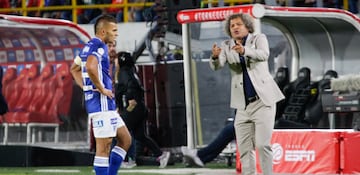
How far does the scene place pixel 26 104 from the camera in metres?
22.6

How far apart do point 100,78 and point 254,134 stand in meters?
1.74

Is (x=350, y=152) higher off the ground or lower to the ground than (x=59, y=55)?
lower

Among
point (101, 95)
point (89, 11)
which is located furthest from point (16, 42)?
point (101, 95)

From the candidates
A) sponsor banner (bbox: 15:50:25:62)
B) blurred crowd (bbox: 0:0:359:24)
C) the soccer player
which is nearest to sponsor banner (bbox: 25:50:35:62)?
sponsor banner (bbox: 15:50:25:62)

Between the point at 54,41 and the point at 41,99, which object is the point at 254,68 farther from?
the point at 41,99

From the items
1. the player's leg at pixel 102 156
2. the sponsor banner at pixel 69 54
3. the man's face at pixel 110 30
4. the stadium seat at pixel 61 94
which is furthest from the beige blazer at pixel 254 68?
the stadium seat at pixel 61 94

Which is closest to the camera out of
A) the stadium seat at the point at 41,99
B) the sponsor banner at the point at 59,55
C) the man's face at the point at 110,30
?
the man's face at the point at 110,30

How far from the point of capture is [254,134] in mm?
12344

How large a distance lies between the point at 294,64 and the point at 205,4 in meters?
5.62

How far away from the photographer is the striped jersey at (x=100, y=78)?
40.0 ft

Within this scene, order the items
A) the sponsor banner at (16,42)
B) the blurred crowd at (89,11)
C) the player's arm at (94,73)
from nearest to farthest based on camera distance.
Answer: the player's arm at (94,73) → the sponsor banner at (16,42) → the blurred crowd at (89,11)

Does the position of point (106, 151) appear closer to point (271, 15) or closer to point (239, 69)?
point (239, 69)

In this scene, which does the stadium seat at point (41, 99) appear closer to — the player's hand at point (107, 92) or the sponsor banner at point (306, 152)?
the sponsor banner at point (306, 152)

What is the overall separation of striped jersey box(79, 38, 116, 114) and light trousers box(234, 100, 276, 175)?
140 centimetres
